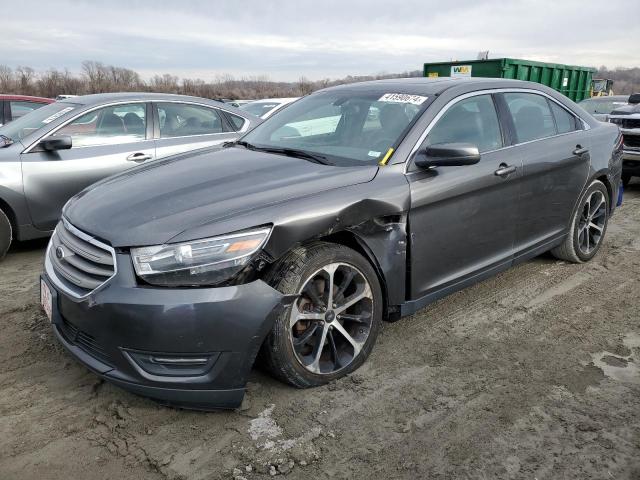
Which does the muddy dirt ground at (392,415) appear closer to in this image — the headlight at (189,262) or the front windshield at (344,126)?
the headlight at (189,262)

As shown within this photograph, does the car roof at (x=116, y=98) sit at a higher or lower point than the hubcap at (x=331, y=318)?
higher

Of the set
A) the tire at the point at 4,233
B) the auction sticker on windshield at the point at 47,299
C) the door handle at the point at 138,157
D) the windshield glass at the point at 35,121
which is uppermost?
the windshield glass at the point at 35,121

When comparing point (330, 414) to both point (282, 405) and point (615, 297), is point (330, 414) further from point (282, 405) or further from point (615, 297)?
point (615, 297)

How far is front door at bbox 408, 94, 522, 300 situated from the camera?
326 cm

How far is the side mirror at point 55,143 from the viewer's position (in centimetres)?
501

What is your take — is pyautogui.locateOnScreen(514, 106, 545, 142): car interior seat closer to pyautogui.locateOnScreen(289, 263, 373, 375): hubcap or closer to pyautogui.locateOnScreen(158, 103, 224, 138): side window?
pyautogui.locateOnScreen(289, 263, 373, 375): hubcap

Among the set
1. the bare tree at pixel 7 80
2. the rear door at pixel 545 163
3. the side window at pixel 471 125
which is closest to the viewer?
the side window at pixel 471 125

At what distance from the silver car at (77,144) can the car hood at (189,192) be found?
203 cm

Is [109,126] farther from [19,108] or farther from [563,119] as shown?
[563,119]

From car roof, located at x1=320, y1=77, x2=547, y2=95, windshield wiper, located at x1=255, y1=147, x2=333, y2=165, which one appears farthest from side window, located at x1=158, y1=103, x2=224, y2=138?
windshield wiper, located at x1=255, y1=147, x2=333, y2=165

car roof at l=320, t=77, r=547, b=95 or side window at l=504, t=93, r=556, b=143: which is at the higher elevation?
car roof at l=320, t=77, r=547, b=95

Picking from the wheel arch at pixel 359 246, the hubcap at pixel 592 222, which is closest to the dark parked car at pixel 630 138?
the hubcap at pixel 592 222

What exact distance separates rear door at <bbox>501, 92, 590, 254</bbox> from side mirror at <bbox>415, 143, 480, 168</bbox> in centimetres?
90

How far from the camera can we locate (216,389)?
253 centimetres
